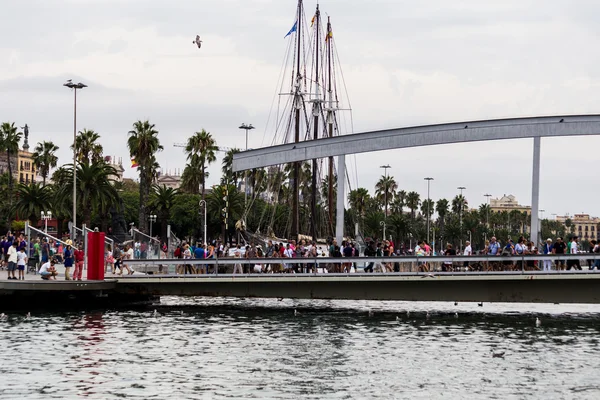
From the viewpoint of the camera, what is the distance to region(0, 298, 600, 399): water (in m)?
24.4

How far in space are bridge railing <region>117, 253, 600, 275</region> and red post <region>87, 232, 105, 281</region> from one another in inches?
67.3

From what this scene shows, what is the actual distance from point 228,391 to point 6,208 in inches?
4661

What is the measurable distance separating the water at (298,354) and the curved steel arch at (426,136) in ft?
25.2

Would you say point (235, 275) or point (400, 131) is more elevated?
point (400, 131)

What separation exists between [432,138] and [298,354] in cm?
1655

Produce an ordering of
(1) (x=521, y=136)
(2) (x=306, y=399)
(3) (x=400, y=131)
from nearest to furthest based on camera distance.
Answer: (2) (x=306, y=399), (1) (x=521, y=136), (3) (x=400, y=131)

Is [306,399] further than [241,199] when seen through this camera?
No

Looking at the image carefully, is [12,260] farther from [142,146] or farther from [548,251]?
[142,146]

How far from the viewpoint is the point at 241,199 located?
408 feet

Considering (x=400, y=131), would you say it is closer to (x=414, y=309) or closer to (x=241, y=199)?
(x=414, y=309)

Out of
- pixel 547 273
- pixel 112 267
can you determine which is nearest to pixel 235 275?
pixel 112 267

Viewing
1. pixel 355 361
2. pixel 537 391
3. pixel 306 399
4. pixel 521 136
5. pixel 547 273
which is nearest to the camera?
pixel 306 399

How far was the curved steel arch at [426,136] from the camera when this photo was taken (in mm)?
41219

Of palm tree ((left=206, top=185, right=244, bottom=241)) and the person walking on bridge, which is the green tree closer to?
palm tree ((left=206, top=185, right=244, bottom=241))
